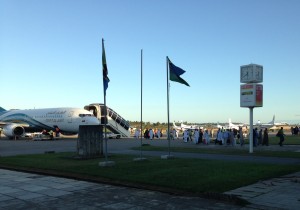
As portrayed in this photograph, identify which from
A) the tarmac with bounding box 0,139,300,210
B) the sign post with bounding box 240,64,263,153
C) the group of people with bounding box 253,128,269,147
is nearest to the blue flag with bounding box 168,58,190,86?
the sign post with bounding box 240,64,263,153

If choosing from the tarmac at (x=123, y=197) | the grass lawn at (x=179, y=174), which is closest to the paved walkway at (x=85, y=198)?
the tarmac at (x=123, y=197)

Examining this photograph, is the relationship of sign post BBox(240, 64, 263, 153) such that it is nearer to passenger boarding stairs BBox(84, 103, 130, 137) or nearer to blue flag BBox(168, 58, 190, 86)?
blue flag BBox(168, 58, 190, 86)

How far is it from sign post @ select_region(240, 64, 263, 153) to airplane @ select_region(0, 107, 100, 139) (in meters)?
22.5

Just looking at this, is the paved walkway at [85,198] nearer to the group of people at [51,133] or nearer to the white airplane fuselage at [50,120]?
the white airplane fuselage at [50,120]

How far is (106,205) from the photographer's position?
27.8 ft

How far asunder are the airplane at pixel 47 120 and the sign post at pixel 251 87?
887 inches

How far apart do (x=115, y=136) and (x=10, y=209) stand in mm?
39349

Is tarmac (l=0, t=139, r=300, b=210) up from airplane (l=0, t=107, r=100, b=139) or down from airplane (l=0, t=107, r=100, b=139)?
down

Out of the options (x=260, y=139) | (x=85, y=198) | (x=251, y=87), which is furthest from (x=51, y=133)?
(x=85, y=198)

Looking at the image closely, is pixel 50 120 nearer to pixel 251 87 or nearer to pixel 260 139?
pixel 260 139

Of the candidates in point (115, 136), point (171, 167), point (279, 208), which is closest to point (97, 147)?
point (171, 167)

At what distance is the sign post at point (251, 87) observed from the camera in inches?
944

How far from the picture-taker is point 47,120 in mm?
46969

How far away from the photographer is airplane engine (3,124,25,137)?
46.5m
